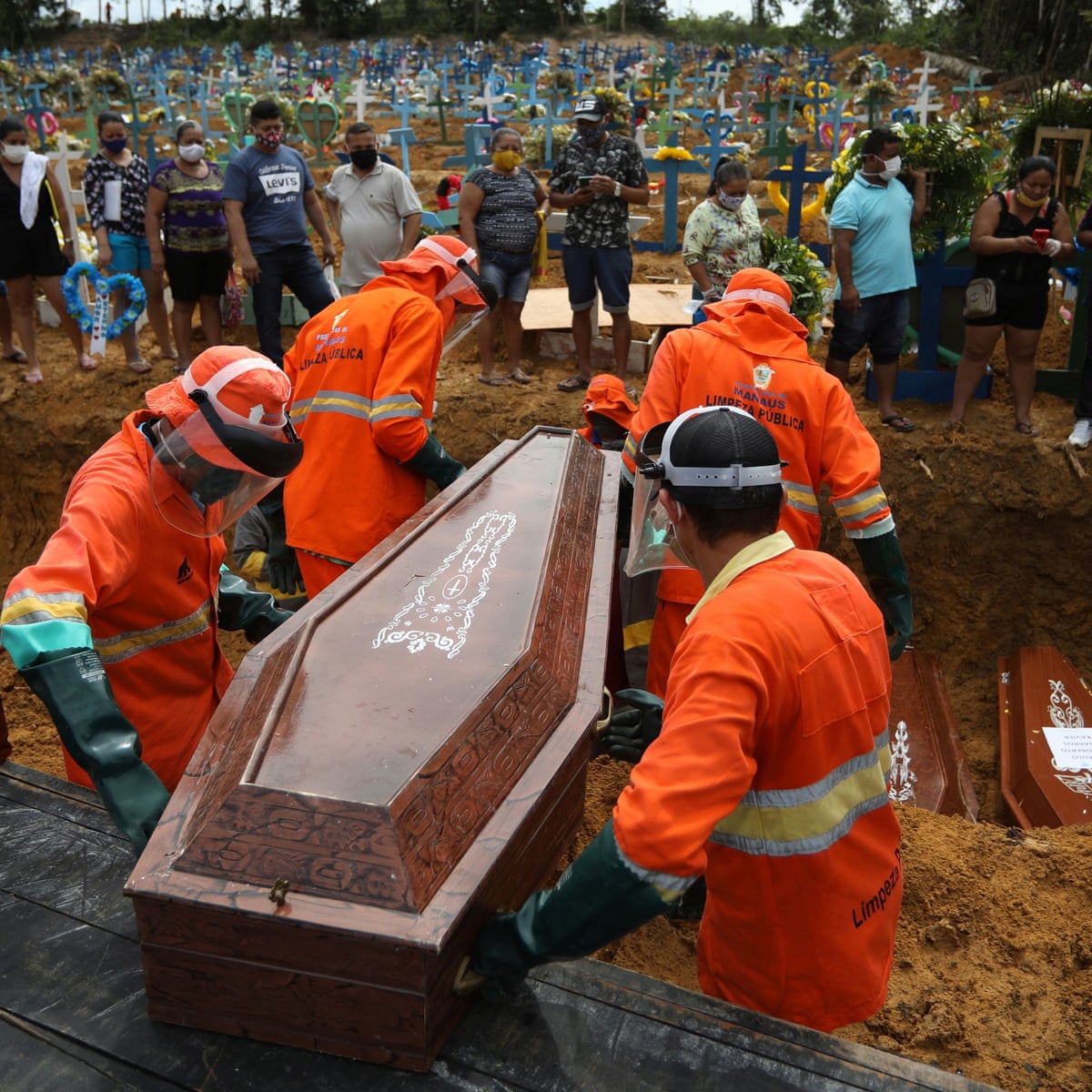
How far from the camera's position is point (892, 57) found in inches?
997

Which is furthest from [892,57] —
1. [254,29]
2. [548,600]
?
[548,600]

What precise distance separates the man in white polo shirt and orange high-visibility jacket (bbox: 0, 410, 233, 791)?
13.6ft

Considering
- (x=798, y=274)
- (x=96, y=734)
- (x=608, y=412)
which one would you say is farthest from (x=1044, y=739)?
(x=96, y=734)

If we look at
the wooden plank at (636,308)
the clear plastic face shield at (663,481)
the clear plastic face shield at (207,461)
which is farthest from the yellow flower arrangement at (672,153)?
the clear plastic face shield at (207,461)

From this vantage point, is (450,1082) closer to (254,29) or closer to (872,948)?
(872,948)

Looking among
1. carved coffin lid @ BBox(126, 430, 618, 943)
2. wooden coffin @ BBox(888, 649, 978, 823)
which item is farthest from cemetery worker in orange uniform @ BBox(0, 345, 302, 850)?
wooden coffin @ BBox(888, 649, 978, 823)

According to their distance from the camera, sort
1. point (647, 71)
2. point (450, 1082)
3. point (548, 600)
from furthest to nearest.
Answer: point (647, 71) → point (548, 600) → point (450, 1082)

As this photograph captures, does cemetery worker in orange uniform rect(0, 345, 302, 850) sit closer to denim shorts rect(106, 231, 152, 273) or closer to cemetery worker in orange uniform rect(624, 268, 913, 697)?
cemetery worker in orange uniform rect(624, 268, 913, 697)

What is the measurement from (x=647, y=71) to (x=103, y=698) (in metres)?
23.8

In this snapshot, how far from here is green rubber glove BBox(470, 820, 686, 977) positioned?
1510 millimetres

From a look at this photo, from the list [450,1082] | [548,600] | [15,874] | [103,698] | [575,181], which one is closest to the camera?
[450,1082]

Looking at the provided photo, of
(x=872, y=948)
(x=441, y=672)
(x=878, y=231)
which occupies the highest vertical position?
(x=878, y=231)

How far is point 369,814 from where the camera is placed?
5.47ft

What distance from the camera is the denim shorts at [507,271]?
6.38 metres
